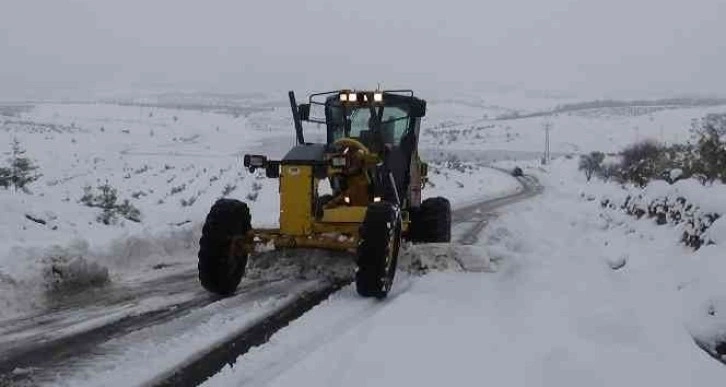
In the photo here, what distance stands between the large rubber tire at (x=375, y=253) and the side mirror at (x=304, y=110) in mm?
2731

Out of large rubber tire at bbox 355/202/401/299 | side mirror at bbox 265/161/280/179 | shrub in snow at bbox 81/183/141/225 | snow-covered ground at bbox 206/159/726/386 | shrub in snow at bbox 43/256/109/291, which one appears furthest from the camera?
shrub in snow at bbox 81/183/141/225

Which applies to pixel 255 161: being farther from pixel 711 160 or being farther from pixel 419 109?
pixel 711 160

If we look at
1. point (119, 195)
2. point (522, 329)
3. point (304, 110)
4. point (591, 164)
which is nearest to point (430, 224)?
point (304, 110)

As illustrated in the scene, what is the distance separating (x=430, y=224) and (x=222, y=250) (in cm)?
370

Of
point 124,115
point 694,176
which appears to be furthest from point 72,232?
point 124,115

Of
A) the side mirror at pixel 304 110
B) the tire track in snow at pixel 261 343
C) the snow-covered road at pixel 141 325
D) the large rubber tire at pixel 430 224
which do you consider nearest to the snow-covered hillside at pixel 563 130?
the large rubber tire at pixel 430 224

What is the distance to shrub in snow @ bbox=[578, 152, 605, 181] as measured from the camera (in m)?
42.0

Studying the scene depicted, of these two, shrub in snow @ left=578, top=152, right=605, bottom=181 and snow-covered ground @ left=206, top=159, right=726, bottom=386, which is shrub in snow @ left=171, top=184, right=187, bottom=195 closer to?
snow-covered ground @ left=206, top=159, right=726, bottom=386

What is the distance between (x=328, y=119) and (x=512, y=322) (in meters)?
5.05

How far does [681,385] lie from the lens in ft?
14.0

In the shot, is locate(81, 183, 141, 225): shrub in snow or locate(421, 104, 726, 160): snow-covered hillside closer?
locate(81, 183, 141, 225): shrub in snow

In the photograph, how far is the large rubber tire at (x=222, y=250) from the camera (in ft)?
23.5

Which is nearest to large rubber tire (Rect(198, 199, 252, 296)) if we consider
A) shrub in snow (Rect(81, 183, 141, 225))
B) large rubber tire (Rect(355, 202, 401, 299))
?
large rubber tire (Rect(355, 202, 401, 299))

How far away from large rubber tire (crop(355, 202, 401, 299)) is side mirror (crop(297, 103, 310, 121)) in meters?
2.73
